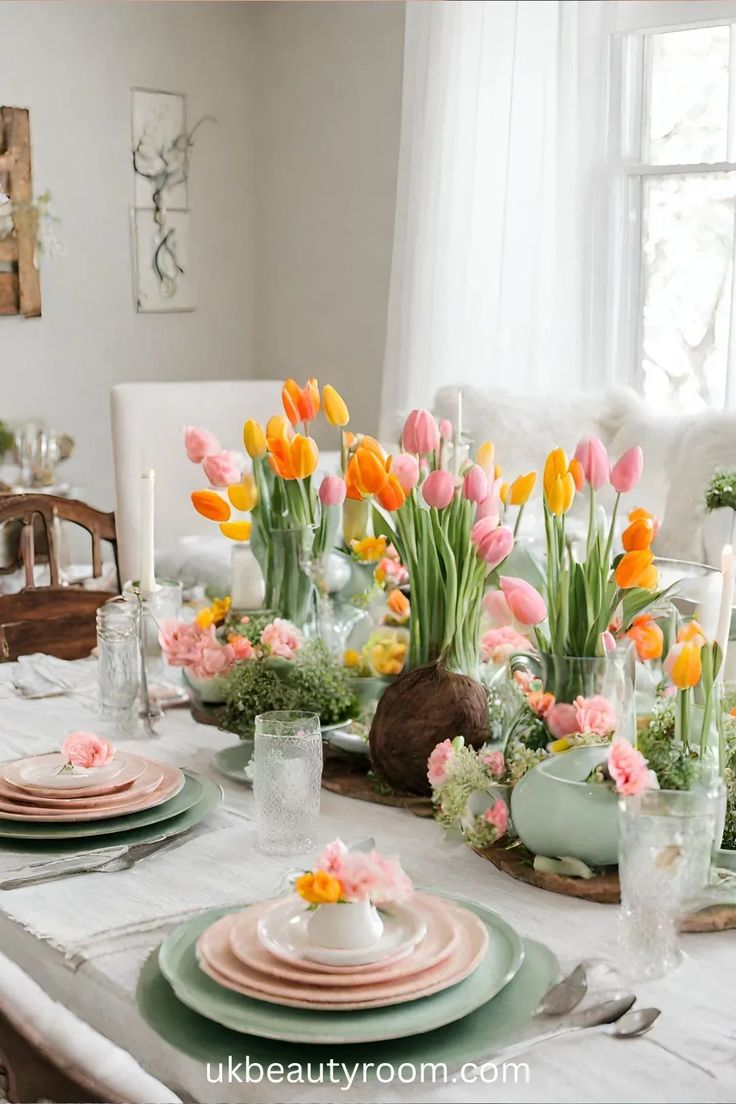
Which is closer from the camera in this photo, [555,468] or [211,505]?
[555,468]

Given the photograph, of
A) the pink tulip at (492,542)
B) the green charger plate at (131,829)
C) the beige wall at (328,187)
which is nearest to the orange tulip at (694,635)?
the pink tulip at (492,542)

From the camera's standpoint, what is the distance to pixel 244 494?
1527 millimetres

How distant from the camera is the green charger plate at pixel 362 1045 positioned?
80cm

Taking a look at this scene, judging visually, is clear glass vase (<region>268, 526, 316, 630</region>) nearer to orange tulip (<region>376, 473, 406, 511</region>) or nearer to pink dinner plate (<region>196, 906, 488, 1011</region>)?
orange tulip (<region>376, 473, 406, 511</region>)

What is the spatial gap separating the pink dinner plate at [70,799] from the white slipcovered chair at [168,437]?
2080 millimetres

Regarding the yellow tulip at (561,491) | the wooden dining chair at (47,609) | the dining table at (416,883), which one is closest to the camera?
the dining table at (416,883)

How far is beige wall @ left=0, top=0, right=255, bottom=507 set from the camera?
15.3ft

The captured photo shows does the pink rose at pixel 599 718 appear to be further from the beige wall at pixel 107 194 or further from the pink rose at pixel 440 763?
the beige wall at pixel 107 194

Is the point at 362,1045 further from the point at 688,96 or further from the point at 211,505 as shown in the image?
the point at 688,96

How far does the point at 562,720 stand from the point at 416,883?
18 cm

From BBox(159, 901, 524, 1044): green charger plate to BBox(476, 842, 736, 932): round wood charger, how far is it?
0.15m

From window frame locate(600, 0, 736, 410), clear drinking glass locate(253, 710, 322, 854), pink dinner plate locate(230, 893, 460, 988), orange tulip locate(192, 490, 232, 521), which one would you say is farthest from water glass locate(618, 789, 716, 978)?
window frame locate(600, 0, 736, 410)

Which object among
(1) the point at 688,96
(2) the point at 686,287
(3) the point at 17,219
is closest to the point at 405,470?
(2) the point at 686,287

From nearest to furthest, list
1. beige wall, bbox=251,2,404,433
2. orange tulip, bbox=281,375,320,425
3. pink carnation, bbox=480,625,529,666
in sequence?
1. pink carnation, bbox=480,625,529,666
2. orange tulip, bbox=281,375,320,425
3. beige wall, bbox=251,2,404,433
